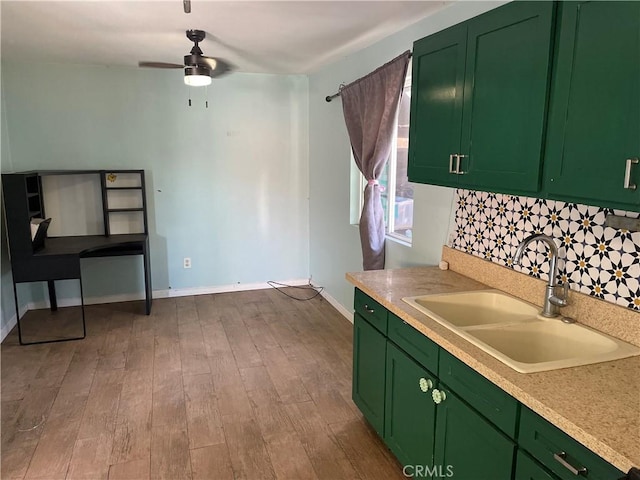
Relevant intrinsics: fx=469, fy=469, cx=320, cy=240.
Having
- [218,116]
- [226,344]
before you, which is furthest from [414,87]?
[218,116]

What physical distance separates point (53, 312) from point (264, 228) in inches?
87.8

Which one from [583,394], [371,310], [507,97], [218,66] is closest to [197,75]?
[218,66]

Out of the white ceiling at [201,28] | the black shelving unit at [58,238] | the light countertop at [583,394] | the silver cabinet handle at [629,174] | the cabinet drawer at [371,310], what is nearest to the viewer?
the light countertop at [583,394]

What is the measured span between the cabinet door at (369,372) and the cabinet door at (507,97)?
0.91 m

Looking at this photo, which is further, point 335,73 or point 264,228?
point 264,228

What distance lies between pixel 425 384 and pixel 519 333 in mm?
434

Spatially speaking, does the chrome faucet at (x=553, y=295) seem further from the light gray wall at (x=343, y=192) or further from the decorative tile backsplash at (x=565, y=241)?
A: the light gray wall at (x=343, y=192)

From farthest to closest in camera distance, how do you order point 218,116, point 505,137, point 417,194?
1. point 218,116
2. point 417,194
3. point 505,137

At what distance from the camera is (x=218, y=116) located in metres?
4.84

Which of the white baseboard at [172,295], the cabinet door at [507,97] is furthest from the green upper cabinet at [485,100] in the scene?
the white baseboard at [172,295]

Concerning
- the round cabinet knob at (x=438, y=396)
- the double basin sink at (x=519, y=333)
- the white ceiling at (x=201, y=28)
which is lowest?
the round cabinet knob at (x=438, y=396)

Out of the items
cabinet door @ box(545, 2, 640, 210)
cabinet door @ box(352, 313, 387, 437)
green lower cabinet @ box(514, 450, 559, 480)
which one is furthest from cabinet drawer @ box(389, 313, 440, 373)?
cabinet door @ box(545, 2, 640, 210)

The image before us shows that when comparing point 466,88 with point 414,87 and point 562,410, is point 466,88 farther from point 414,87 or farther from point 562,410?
point 562,410

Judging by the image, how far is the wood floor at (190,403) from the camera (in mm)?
2363
